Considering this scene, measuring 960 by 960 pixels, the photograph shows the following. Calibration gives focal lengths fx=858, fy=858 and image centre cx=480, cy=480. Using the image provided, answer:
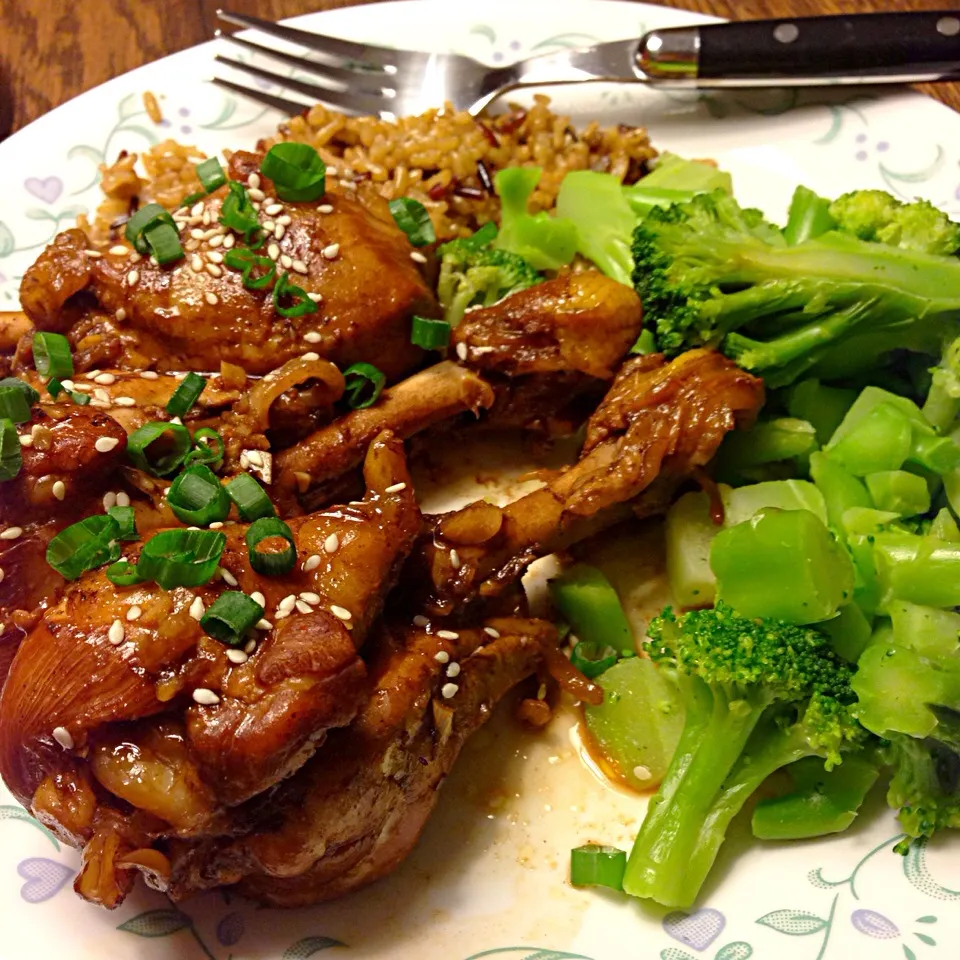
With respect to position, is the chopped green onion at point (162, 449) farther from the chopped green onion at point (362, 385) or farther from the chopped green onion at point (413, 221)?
the chopped green onion at point (413, 221)

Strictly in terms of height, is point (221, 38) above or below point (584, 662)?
above

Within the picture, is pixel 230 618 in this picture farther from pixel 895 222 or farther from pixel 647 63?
pixel 647 63

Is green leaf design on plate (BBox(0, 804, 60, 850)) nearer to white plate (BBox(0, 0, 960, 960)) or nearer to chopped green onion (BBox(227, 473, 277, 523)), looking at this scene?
white plate (BBox(0, 0, 960, 960))

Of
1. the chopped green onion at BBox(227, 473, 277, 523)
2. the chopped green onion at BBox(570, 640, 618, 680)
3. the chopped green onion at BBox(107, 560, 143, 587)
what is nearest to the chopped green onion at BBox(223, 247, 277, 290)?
the chopped green onion at BBox(227, 473, 277, 523)

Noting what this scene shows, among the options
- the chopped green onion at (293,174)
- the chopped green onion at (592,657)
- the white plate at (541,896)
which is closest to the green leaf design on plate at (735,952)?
the white plate at (541,896)

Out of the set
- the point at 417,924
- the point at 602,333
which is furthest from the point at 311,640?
the point at 602,333

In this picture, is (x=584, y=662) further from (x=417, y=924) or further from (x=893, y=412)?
(x=893, y=412)
